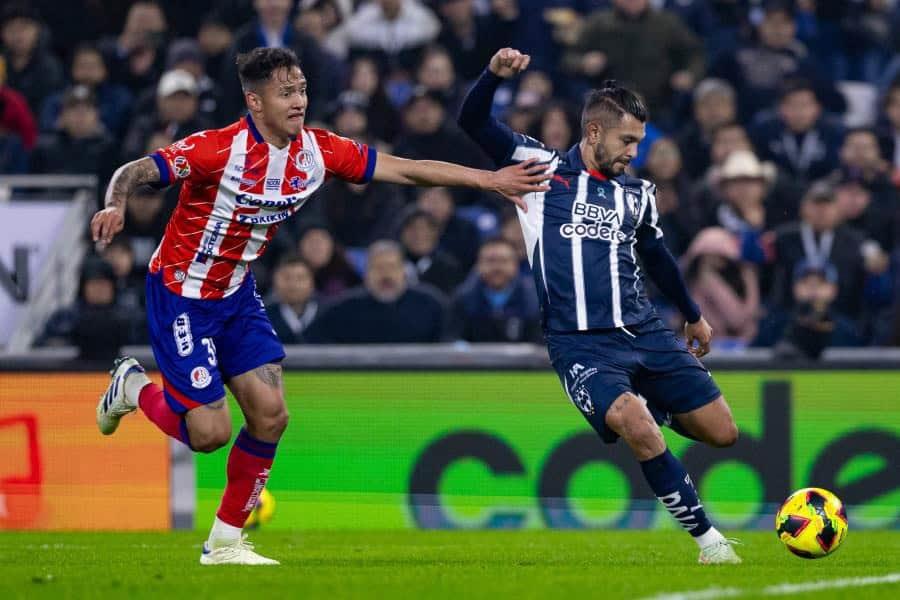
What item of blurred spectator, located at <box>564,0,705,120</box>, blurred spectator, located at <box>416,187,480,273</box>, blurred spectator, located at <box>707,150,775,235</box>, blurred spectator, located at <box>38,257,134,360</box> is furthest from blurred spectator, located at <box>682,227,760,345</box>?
blurred spectator, located at <box>38,257,134,360</box>

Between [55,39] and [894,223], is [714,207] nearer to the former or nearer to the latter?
[894,223]

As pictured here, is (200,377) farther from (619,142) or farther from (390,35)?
(390,35)

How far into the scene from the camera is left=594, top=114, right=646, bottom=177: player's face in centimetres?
833

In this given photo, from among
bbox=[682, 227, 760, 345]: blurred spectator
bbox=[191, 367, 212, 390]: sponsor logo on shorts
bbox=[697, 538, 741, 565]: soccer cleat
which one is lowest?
bbox=[697, 538, 741, 565]: soccer cleat

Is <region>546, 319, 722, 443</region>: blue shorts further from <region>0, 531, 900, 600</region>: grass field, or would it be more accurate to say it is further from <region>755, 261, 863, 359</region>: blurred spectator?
<region>755, 261, 863, 359</region>: blurred spectator

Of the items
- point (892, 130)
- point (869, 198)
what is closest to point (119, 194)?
point (869, 198)

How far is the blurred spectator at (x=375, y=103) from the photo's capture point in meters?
15.3

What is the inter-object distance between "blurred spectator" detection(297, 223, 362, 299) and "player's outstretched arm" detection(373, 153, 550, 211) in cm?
535

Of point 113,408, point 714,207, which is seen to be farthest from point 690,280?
point 113,408

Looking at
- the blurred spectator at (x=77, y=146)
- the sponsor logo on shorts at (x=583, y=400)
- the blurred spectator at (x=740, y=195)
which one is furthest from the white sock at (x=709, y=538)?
the blurred spectator at (x=77, y=146)

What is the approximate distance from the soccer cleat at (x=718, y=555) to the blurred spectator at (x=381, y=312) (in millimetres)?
5199

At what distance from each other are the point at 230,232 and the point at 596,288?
1943 millimetres

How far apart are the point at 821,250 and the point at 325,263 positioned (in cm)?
426

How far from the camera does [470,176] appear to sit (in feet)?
26.6
